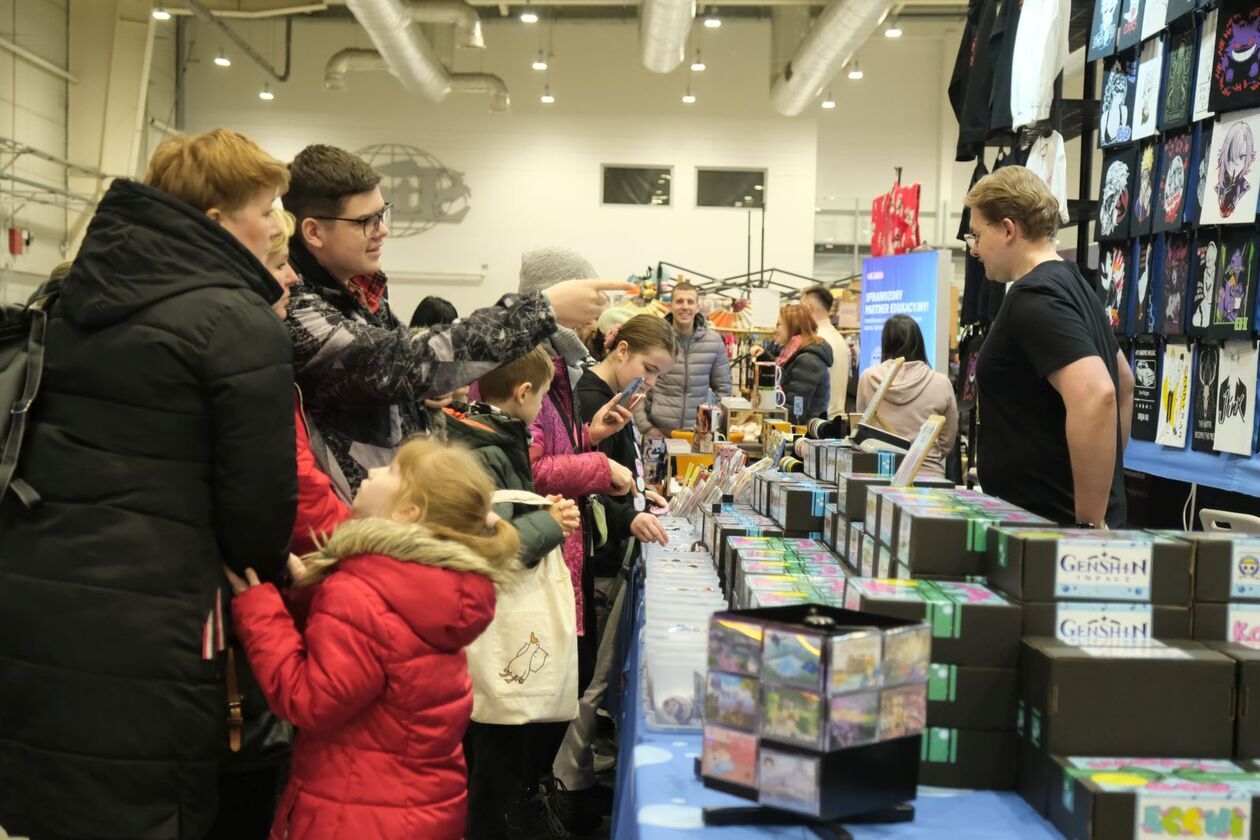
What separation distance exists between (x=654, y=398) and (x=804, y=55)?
687 centimetres

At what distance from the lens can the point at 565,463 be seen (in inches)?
117

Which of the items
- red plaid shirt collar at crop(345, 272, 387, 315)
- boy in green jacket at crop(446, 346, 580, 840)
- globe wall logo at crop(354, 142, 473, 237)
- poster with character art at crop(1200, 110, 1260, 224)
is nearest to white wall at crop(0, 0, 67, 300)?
globe wall logo at crop(354, 142, 473, 237)

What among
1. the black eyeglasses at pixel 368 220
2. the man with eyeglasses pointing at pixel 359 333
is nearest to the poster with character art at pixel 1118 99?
the man with eyeglasses pointing at pixel 359 333

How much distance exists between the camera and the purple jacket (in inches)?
117

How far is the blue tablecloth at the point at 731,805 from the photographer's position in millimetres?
1438

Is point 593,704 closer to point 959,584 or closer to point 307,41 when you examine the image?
point 959,584

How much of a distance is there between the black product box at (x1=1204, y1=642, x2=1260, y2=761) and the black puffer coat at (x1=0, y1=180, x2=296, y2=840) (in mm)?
1352

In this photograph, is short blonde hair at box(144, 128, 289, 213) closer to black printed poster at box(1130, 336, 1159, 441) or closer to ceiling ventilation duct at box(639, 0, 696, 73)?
black printed poster at box(1130, 336, 1159, 441)

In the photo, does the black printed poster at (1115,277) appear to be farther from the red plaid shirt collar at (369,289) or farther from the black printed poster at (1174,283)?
the red plaid shirt collar at (369,289)

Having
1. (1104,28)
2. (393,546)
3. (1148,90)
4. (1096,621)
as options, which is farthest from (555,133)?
(1096,621)

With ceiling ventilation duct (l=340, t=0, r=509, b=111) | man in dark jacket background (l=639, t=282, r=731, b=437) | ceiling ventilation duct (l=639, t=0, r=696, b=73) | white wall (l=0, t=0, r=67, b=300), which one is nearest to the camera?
man in dark jacket background (l=639, t=282, r=731, b=437)

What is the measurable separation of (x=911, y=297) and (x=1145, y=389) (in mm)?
4348

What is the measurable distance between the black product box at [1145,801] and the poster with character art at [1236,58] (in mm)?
2663

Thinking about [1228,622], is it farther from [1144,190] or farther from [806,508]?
[1144,190]
